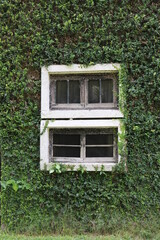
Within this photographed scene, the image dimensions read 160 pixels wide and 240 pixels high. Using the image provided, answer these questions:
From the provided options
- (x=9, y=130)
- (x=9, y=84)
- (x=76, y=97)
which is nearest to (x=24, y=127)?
(x=9, y=130)

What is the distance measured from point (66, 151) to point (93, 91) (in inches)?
41.2

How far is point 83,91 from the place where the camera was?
12.0 feet

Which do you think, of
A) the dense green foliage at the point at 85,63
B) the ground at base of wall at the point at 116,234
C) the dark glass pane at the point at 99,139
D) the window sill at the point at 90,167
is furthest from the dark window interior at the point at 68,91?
the ground at base of wall at the point at 116,234

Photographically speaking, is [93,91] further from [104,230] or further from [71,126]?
[104,230]

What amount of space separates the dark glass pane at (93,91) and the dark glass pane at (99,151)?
0.76 meters

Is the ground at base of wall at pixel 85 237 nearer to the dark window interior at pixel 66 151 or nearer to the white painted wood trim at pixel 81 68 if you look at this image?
the dark window interior at pixel 66 151

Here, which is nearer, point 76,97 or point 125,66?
point 125,66

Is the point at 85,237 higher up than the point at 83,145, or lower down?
lower down

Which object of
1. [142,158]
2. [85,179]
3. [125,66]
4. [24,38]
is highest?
[24,38]

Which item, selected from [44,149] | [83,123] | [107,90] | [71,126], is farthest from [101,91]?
[44,149]

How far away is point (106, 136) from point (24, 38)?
6.50 ft

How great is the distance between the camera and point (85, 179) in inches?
138

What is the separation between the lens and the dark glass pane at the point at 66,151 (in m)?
3.67

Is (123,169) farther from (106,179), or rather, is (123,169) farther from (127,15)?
(127,15)
